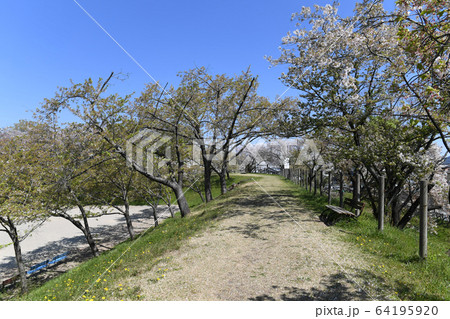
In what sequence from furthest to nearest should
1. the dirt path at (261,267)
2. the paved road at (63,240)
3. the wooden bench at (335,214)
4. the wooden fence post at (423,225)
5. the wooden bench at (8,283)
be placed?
the paved road at (63,240) < the wooden bench at (8,283) < the wooden bench at (335,214) < the wooden fence post at (423,225) < the dirt path at (261,267)

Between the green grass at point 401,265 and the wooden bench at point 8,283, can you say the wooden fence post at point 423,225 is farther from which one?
the wooden bench at point 8,283

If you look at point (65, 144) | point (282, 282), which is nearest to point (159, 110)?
point (65, 144)

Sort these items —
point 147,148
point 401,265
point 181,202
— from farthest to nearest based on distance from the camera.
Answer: point 147,148, point 181,202, point 401,265

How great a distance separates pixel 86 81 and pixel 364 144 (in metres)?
11.3

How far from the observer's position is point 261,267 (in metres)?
5.52

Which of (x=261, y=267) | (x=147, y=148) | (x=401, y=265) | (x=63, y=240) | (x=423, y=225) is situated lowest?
(x=63, y=240)

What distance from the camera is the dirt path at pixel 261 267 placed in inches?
177

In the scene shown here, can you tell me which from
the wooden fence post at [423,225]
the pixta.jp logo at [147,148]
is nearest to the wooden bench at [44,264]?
the pixta.jp logo at [147,148]

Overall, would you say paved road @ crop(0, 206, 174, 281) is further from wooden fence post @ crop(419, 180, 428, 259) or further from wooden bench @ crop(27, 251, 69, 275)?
wooden fence post @ crop(419, 180, 428, 259)

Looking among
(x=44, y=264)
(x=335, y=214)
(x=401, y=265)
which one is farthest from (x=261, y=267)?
(x=44, y=264)

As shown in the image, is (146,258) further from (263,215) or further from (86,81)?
(86,81)

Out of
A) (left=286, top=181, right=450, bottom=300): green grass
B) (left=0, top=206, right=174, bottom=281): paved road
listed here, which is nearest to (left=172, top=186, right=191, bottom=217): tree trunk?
(left=0, top=206, right=174, bottom=281): paved road

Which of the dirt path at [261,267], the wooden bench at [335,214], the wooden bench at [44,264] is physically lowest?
the wooden bench at [44,264]

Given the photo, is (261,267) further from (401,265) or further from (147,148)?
(147,148)
